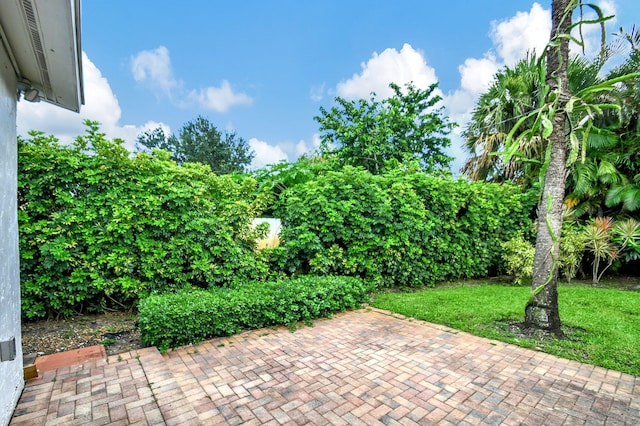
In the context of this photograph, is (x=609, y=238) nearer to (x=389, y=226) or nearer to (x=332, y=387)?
(x=389, y=226)

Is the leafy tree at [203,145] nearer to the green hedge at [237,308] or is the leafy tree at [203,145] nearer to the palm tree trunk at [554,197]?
the green hedge at [237,308]

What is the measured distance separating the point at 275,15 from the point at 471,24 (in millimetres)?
5723

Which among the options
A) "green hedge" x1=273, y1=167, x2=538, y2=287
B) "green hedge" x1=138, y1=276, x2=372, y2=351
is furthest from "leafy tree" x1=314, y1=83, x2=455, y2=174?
"green hedge" x1=138, y1=276, x2=372, y2=351

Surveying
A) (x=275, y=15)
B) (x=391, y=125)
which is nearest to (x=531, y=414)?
(x=275, y=15)

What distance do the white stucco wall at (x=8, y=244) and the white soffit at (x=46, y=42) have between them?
0.44 feet

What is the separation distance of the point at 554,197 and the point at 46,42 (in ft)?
16.7

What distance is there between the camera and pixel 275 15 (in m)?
8.23

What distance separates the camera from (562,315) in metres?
4.75

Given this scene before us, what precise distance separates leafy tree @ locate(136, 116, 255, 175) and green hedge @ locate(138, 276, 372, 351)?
800 inches

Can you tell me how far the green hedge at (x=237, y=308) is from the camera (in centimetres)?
344

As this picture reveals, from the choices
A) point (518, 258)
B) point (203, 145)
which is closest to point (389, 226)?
point (518, 258)

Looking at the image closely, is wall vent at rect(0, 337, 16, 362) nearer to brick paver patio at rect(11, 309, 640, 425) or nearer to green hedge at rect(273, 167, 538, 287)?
brick paver patio at rect(11, 309, 640, 425)

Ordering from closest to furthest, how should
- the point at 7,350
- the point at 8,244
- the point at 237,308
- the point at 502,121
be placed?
the point at 7,350 < the point at 8,244 < the point at 237,308 < the point at 502,121

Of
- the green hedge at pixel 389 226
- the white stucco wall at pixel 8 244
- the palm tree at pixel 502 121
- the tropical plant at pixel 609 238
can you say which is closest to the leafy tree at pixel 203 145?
the palm tree at pixel 502 121
